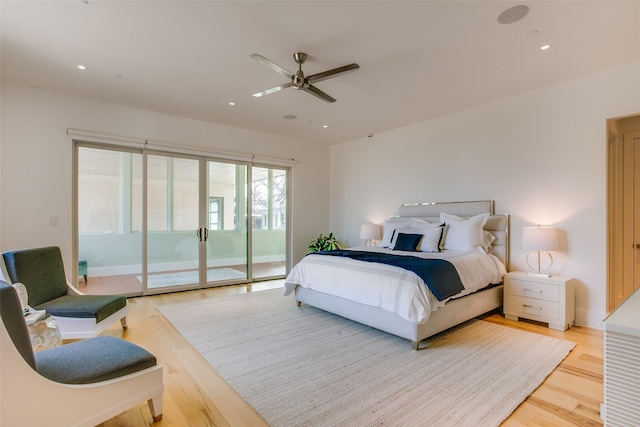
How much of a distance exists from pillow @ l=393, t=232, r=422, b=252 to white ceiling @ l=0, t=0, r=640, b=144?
191 centimetres

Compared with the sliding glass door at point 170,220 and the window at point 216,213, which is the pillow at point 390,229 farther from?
the window at point 216,213

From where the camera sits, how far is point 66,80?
3.60 meters

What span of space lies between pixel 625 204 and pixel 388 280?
351 cm

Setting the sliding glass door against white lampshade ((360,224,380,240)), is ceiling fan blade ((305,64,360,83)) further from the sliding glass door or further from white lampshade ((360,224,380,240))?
white lampshade ((360,224,380,240))

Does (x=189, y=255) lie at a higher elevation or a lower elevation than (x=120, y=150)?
lower

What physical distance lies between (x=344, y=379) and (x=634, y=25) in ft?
12.3

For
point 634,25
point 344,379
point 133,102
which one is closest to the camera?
point 344,379

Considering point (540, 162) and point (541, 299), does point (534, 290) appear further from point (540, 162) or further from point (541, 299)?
point (540, 162)

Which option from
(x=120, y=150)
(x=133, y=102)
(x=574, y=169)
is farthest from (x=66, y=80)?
(x=574, y=169)

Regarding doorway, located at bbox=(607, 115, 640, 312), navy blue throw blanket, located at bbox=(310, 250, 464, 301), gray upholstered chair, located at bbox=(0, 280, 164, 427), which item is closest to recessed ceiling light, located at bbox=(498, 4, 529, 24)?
navy blue throw blanket, located at bbox=(310, 250, 464, 301)

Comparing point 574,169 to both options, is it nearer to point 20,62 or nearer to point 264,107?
point 264,107

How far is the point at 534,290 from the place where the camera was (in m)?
3.42

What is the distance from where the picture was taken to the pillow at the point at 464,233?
393 centimetres

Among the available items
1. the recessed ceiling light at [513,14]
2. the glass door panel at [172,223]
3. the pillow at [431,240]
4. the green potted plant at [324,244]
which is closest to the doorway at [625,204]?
the pillow at [431,240]
